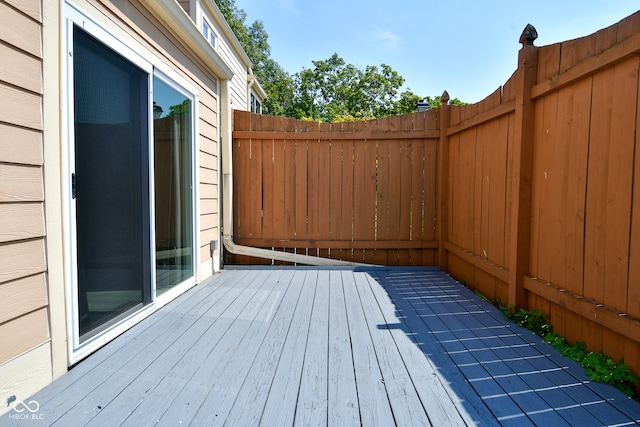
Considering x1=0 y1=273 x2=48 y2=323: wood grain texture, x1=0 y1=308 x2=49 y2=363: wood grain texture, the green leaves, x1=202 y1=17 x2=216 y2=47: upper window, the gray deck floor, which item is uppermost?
x1=202 y1=17 x2=216 y2=47: upper window

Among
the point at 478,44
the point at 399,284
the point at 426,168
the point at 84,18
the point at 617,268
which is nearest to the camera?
the point at 617,268

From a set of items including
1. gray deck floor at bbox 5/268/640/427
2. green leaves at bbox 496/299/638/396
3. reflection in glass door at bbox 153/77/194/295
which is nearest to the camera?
gray deck floor at bbox 5/268/640/427

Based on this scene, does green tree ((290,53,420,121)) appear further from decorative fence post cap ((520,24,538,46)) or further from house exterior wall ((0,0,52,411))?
house exterior wall ((0,0,52,411))

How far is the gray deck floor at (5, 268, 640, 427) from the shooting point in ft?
4.63

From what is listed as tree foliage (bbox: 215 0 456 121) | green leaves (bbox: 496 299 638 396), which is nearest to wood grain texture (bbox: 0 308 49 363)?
green leaves (bbox: 496 299 638 396)

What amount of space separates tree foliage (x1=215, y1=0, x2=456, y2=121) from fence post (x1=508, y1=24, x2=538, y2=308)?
15.6 metres

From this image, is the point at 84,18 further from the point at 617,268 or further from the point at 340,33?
the point at 340,33

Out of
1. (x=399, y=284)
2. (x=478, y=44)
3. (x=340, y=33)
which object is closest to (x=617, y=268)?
(x=399, y=284)

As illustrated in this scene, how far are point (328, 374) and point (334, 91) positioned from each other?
18.4 m

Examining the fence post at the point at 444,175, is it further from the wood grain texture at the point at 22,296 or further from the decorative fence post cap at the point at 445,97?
the wood grain texture at the point at 22,296

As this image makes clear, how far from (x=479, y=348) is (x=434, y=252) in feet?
7.66

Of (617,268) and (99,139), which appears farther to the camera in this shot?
(99,139)

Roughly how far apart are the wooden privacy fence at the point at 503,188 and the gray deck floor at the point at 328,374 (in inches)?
14.7

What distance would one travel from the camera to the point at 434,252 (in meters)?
4.33
